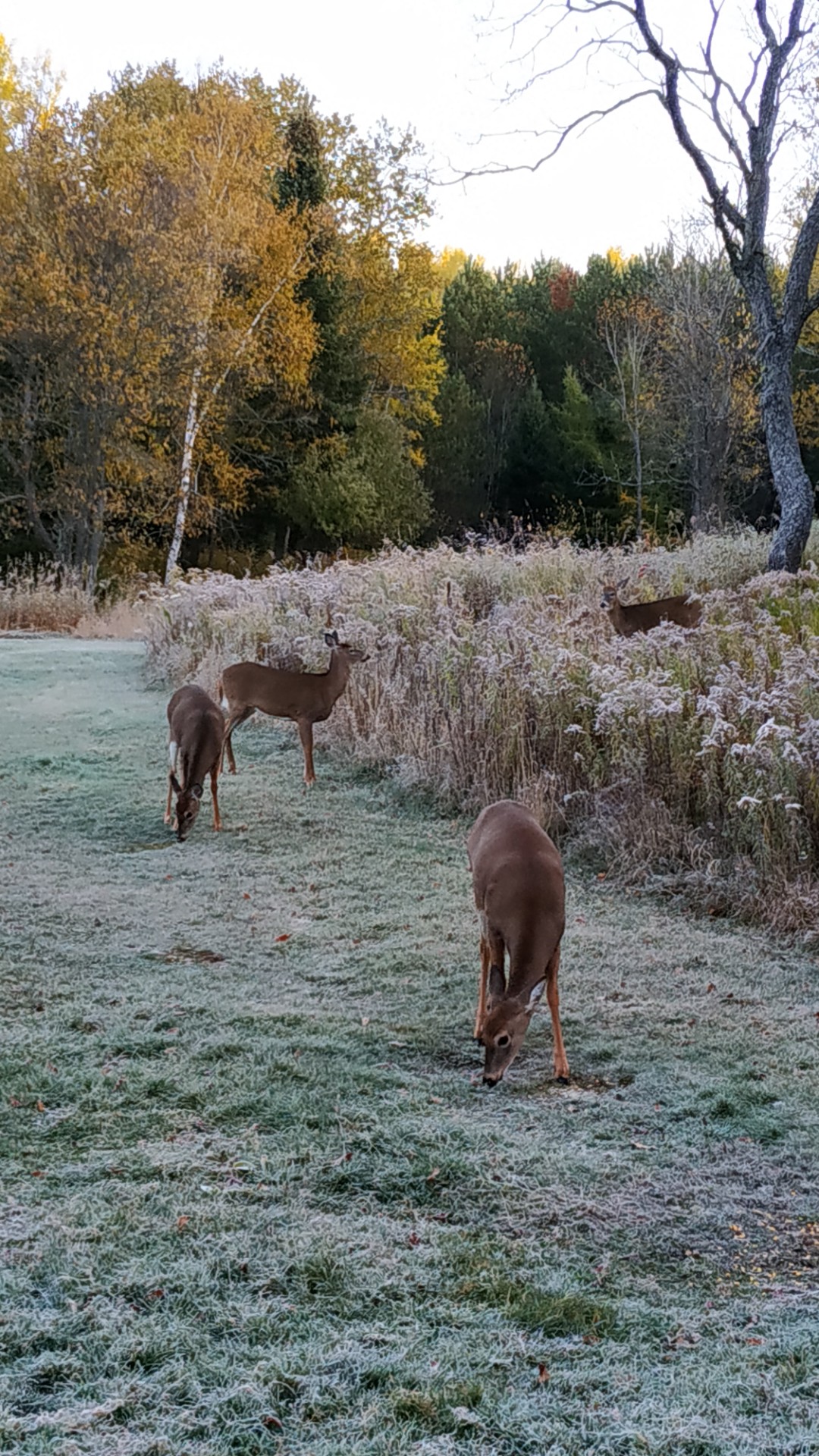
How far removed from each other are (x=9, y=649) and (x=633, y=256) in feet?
90.6

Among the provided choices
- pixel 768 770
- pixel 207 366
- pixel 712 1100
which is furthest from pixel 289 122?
pixel 712 1100

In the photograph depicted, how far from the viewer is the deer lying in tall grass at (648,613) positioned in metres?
8.60

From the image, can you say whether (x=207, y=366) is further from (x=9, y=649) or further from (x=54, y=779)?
(x=54, y=779)

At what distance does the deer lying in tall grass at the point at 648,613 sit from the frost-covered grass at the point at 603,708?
14 cm

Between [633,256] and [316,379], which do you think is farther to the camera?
[633,256]

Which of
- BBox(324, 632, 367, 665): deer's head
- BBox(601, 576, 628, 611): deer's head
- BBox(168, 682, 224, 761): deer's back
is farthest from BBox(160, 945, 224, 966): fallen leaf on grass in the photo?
BBox(601, 576, 628, 611): deer's head

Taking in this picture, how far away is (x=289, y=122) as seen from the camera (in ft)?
91.7

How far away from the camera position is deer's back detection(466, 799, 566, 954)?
10.8ft

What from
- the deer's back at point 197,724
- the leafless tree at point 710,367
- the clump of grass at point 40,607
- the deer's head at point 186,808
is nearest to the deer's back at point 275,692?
the deer's back at point 197,724

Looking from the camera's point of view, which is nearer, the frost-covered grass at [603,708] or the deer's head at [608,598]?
the frost-covered grass at [603,708]

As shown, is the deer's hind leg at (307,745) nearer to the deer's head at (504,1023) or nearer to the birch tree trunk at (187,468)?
the deer's head at (504,1023)

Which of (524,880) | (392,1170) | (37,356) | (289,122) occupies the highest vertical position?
(289,122)

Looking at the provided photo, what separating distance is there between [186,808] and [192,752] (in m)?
0.30

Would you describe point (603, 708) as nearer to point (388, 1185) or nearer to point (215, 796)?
point (215, 796)
